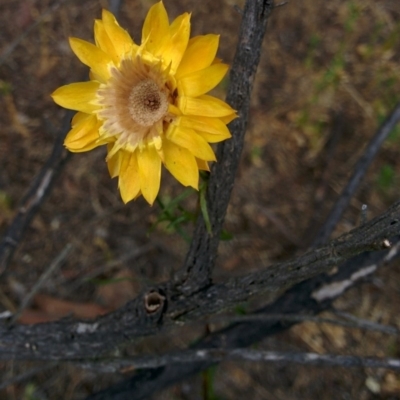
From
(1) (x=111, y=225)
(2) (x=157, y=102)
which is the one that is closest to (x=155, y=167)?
(2) (x=157, y=102)

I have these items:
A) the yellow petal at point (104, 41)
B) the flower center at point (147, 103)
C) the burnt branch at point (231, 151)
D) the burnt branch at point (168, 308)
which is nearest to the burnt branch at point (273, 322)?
the burnt branch at point (168, 308)

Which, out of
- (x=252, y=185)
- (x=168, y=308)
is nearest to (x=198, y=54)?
(x=168, y=308)

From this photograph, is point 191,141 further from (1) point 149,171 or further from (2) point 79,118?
(2) point 79,118

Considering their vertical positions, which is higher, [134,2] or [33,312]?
[134,2]

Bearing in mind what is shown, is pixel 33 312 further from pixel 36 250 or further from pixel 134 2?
pixel 134 2

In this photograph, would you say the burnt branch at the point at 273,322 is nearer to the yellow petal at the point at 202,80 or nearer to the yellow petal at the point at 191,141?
the yellow petal at the point at 191,141

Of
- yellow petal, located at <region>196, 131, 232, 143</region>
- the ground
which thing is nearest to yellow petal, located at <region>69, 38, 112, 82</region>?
yellow petal, located at <region>196, 131, 232, 143</region>
